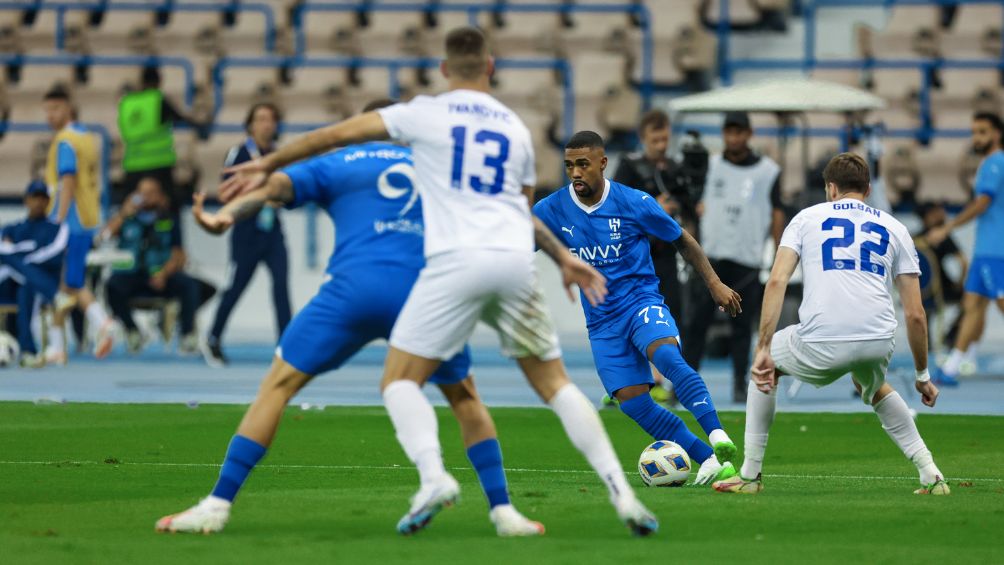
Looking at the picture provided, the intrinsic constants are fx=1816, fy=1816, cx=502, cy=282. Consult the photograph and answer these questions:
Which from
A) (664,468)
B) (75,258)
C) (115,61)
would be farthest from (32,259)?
(664,468)

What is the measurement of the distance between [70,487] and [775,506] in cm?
356

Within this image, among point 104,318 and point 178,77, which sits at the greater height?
point 178,77

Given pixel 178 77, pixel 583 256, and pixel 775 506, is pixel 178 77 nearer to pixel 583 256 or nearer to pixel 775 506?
pixel 583 256

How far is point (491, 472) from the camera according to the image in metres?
7.45

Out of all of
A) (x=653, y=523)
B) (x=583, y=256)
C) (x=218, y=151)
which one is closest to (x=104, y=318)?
(x=218, y=151)

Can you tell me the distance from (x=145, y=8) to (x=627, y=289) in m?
17.8

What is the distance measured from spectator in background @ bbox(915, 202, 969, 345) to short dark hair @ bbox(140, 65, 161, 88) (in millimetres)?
9735

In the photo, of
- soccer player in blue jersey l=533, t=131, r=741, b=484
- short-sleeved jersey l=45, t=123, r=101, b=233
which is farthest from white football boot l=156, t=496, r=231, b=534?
short-sleeved jersey l=45, t=123, r=101, b=233

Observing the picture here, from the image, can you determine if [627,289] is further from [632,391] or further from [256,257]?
[256,257]

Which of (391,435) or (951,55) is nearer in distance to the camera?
(391,435)

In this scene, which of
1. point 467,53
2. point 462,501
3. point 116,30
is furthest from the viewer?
point 116,30

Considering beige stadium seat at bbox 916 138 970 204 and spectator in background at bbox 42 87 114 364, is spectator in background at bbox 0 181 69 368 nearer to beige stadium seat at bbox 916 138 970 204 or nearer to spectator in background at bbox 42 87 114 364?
spectator in background at bbox 42 87 114 364

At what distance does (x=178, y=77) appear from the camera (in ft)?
84.2

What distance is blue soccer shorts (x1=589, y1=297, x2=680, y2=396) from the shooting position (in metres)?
10.1
